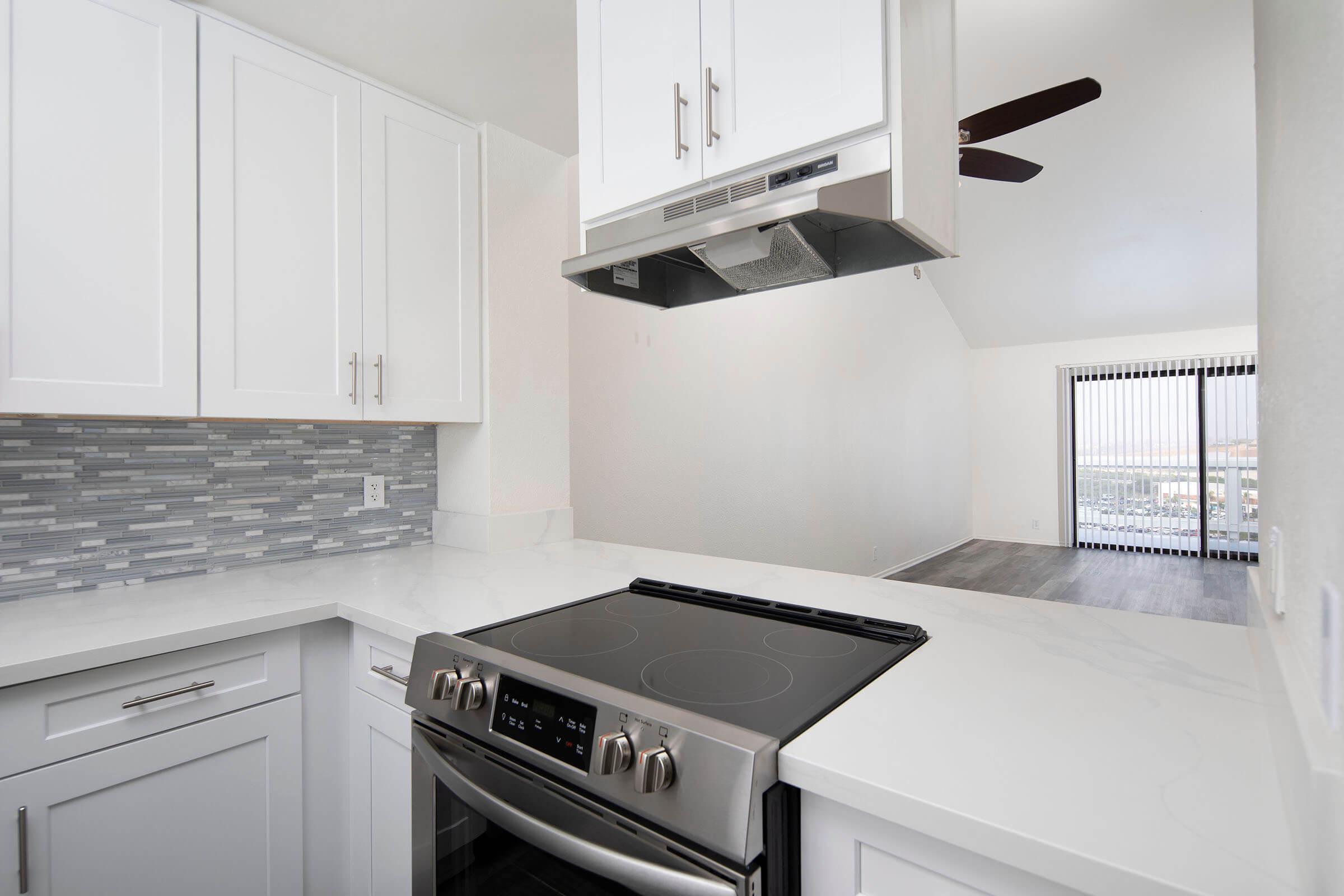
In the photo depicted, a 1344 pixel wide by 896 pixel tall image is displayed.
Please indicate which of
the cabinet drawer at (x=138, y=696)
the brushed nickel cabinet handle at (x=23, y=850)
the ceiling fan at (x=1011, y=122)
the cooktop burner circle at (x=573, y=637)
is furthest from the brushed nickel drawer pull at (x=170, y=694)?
the ceiling fan at (x=1011, y=122)

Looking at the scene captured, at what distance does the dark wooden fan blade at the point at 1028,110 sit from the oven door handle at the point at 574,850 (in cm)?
220

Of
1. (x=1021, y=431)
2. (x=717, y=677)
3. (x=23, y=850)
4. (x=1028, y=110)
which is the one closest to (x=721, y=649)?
(x=717, y=677)

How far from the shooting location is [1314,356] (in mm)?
527

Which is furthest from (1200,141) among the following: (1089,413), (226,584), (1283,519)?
(226,584)

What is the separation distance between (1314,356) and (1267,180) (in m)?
0.54

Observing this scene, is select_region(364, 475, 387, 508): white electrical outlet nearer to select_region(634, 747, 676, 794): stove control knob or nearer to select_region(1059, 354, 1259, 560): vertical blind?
select_region(634, 747, 676, 794): stove control knob

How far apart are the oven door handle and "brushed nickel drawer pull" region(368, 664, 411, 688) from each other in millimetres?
189

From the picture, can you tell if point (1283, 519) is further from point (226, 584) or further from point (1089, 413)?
point (1089, 413)

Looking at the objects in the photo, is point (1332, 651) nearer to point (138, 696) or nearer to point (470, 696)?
point (470, 696)

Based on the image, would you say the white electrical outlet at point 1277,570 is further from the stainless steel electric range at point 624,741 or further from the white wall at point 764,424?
the white wall at point 764,424

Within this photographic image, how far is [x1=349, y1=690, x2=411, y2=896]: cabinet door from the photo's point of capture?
130cm

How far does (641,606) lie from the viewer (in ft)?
4.52

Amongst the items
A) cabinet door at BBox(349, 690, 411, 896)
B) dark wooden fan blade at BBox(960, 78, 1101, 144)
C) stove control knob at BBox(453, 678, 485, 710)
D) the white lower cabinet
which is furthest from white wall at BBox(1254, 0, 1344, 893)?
cabinet door at BBox(349, 690, 411, 896)

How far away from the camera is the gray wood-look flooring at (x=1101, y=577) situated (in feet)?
16.0
